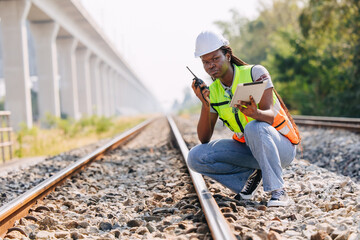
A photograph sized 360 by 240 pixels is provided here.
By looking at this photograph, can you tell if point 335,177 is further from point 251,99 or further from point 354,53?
point 354,53

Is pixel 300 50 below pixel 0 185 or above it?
above

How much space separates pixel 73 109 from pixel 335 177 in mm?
24088

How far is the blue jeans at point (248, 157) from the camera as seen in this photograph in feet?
10.8

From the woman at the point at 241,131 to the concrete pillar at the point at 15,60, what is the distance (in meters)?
15.1

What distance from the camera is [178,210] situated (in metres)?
3.42

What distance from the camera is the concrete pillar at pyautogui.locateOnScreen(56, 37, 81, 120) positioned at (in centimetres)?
2669

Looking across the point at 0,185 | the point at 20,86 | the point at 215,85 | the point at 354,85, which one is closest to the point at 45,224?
the point at 215,85

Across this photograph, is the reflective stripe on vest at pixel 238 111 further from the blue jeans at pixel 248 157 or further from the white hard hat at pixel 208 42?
the white hard hat at pixel 208 42

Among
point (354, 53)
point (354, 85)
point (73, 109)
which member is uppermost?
point (354, 53)

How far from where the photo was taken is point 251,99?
118 inches

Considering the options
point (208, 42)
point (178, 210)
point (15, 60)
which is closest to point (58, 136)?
point (15, 60)

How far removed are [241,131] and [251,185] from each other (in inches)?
20.5

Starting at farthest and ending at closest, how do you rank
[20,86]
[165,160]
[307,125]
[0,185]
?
[20,86]
[307,125]
[165,160]
[0,185]

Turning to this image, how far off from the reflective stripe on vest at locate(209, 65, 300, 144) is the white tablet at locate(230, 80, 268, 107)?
0.38 metres
